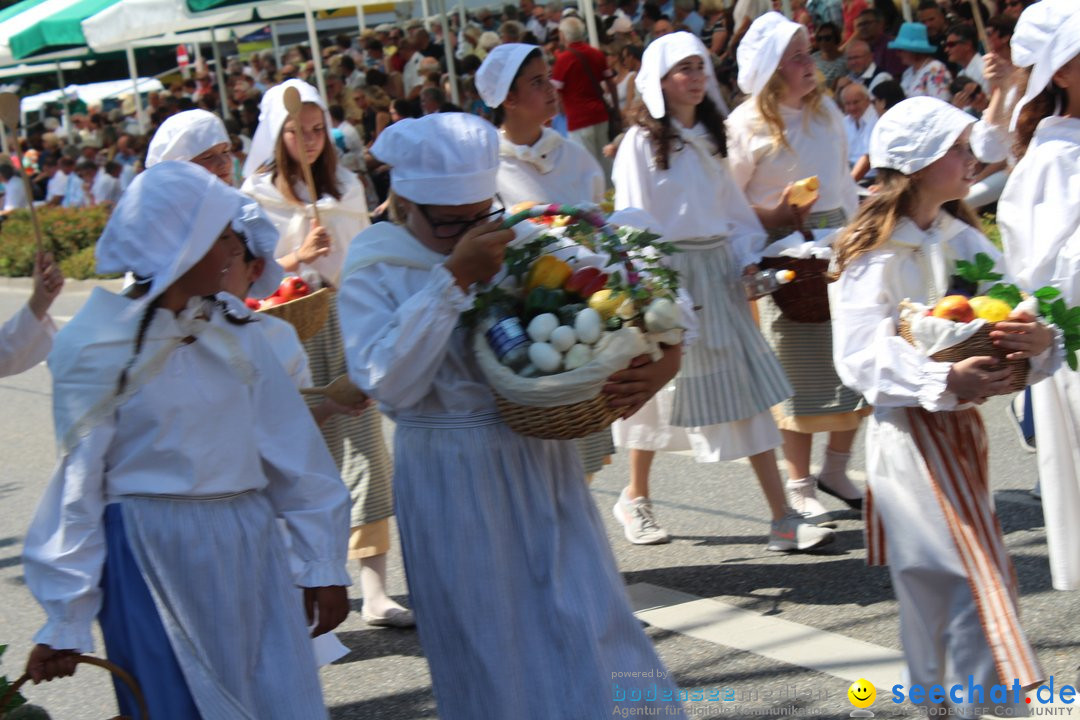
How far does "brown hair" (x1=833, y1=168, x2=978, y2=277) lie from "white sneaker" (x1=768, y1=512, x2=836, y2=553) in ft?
6.16

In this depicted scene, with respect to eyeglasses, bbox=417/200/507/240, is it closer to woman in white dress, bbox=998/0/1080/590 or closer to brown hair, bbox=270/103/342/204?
woman in white dress, bbox=998/0/1080/590

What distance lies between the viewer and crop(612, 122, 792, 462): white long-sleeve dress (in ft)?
18.7

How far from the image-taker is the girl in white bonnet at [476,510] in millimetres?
3312

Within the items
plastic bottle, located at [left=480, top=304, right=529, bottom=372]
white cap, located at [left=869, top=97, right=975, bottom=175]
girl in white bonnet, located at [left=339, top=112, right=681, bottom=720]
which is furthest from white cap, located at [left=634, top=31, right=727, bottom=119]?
plastic bottle, located at [left=480, top=304, right=529, bottom=372]

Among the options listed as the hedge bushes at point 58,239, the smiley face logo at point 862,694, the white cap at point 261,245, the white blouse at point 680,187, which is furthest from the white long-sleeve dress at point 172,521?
the hedge bushes at point 58,239

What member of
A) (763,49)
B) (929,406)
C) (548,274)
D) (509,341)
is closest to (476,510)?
(509,341)

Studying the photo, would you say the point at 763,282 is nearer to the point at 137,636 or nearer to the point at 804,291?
the point at 804,291

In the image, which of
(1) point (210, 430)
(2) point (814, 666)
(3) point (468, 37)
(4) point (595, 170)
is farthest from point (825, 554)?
(3) point (468, 37)

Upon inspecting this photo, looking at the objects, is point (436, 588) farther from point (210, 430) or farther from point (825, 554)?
point (825, 554)

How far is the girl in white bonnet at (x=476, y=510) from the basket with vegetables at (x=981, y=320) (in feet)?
2.36

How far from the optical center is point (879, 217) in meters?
4.02

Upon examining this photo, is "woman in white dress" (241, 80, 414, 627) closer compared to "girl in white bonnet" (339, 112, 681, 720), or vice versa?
"girl in white bonnet" (339, 112, 681, 720)

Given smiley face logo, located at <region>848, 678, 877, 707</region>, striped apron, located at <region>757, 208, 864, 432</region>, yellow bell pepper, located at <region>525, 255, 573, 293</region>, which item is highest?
yellow bell pepper, located at <region>525, 255, 573, 293</region>

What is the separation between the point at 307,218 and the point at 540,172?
0.93m
